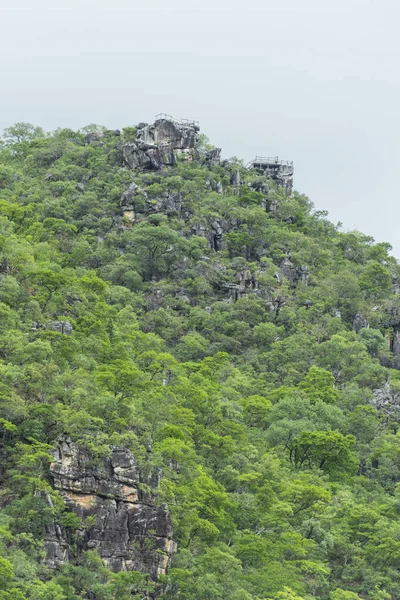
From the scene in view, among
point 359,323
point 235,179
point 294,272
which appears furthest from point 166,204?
point 359,323

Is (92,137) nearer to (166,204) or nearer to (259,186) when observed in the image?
(259,186)

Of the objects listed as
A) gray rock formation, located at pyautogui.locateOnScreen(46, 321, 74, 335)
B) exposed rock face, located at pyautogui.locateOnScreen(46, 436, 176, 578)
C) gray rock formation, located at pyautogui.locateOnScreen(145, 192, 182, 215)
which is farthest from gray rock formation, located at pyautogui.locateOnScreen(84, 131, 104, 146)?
exposed rock face, located at pyautogui.locateOnScreen(46, 436, 176, 578)

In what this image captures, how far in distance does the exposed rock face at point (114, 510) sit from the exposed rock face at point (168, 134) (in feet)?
146

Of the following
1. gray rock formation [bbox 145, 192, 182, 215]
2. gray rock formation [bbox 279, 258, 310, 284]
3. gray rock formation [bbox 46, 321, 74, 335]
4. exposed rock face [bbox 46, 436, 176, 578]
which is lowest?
exposed rock face [bbox 46, 436, 176, 578]

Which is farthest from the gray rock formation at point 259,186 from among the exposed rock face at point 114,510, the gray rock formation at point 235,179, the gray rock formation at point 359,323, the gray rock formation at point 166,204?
the exposed rock face at point 114,510

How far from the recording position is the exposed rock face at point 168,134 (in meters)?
76.9

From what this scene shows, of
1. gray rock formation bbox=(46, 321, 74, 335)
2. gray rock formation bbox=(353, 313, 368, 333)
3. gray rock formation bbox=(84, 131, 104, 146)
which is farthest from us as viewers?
gray rock formation bbox=(84, 131, 104, 146)

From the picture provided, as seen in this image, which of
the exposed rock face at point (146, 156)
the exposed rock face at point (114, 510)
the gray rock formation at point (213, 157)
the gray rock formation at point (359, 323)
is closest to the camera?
the exposed rock face at point (114, 510)

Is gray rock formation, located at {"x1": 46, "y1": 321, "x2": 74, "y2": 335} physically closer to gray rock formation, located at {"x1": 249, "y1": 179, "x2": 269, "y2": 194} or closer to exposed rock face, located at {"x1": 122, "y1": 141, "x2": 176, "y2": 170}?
exposed rock face, located at {"x1": 122, "y1": 141, "x2": 176, "y2": 170}

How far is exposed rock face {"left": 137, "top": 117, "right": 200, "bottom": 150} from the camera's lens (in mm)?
76875

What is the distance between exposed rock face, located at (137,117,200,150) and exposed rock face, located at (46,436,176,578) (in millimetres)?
44404

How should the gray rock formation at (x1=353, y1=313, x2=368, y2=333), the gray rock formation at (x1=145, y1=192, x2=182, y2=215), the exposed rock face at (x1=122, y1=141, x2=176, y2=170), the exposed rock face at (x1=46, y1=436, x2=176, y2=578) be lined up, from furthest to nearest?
the exposed rock face at (x1=122, y1=141, x2=176, y2=170)
the gray rock formation at (x1=145, y1=192, x2=182, y2=215)
the gray rock formation at (x1=353, y1=313, x2=368, y2=333)
the exposed rock face at (x1=46, y1=436, x2=176, y2=578)

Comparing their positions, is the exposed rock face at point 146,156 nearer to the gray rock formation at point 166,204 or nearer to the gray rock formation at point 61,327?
the gray rock formation at point 166,204

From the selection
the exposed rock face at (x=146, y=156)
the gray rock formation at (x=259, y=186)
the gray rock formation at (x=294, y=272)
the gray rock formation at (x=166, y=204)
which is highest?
the exposed rock face at (x=146, y=156)
